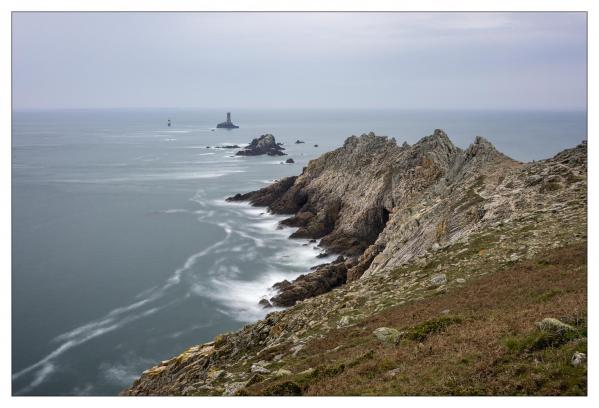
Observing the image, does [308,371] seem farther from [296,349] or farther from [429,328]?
[429,328]

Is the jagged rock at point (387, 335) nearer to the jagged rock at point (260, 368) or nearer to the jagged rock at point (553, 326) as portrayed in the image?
the jagged rock at point (260, 368)

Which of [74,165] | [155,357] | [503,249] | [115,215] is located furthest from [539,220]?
[74,165]

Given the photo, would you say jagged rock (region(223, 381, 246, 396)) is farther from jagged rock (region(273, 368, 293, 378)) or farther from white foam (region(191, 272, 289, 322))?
white foam (region(191, 272, 289, 322))

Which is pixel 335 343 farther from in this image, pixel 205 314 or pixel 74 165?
pixel 74 165

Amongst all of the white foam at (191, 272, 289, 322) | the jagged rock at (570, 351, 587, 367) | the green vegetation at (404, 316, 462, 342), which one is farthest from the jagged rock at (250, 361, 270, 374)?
the white foam at (191, 272, 289, 322)

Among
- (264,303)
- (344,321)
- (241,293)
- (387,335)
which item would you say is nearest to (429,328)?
(387,335)
